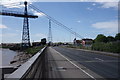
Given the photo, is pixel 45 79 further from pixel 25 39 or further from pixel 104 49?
pixel 25 39

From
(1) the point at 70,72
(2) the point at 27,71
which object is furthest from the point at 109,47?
(2) the point at 27,71

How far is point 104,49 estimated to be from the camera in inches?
2041

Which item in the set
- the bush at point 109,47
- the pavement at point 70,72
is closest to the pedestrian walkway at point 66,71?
the pavement at point 70,72

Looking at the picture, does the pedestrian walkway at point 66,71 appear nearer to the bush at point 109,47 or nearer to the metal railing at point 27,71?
the metal railing at point 27,71

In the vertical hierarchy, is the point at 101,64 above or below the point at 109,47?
below

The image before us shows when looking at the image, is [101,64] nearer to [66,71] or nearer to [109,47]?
[66,71]

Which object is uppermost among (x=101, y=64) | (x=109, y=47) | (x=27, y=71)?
(x=27, y=71)

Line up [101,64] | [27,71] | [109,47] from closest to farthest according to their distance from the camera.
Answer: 1. [27,71]
2. [101,64]
3. [109,47]

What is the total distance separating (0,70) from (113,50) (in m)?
40.2

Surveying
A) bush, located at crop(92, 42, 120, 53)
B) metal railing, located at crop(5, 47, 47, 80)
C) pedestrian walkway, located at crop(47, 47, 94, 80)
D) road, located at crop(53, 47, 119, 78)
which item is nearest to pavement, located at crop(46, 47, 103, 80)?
pedestrian walkway, located at crop(47, 47, 94, 80)

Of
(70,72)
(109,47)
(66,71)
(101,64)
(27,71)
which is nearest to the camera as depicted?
(27,71)

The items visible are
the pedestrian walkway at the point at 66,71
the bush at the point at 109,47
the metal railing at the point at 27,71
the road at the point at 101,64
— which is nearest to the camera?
the metal railing at the point at 27,71

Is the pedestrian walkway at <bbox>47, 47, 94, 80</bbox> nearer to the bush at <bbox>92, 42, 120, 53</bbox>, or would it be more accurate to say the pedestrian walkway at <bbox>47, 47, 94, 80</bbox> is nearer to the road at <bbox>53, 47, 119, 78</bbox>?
the road at <bbox>53, 47, 119, 78</bbox>

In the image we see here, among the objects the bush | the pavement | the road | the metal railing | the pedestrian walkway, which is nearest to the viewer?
the metal railing
